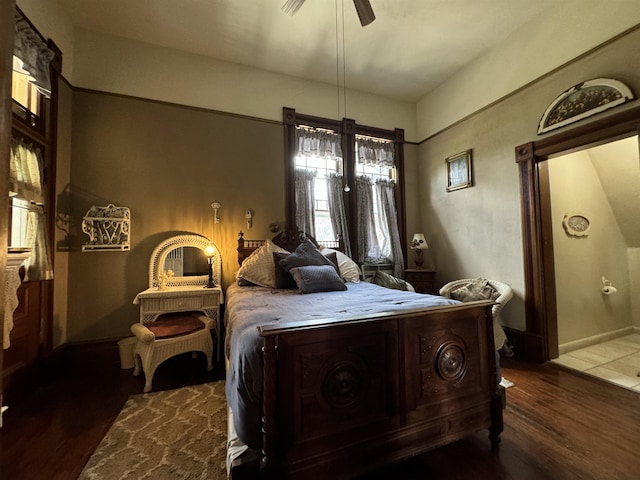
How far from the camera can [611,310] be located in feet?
10.9

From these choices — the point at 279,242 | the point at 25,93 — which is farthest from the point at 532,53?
the point at 25,93

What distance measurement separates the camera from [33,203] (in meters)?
2.26

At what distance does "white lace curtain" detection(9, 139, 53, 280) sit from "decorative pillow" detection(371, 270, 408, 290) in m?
3.51

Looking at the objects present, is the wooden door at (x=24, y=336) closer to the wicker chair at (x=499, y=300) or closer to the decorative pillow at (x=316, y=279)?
the decorative pillow at (x=316, y=279)

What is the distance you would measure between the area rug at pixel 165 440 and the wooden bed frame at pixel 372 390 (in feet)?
1.88

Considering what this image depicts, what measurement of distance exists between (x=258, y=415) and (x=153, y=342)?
1.57 metres

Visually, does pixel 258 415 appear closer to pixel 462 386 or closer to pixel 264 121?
pixel 462 386

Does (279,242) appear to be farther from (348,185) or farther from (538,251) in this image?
(538,251)

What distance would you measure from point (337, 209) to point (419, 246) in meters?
1.34

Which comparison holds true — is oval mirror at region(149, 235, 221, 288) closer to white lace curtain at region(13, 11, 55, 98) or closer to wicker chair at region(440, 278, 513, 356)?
white lace curtain at region(13, 11, 55, 98)

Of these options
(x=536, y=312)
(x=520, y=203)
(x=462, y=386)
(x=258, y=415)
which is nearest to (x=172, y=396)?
(x=258, y=415)

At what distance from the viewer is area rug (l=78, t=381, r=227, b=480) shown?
4.70 feet

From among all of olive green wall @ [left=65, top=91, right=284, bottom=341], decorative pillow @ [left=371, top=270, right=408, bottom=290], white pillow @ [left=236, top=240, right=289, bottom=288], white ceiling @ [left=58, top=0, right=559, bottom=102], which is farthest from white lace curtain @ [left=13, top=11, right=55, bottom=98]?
decorative pillow @ [left=371, top=270, right=408, bottom=290]

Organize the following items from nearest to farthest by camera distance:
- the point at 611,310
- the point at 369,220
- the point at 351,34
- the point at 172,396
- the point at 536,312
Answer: the point at 172,396 → the point at 536,312 → the point at 351,34 → the point at 611,310 → the point at 369,220
